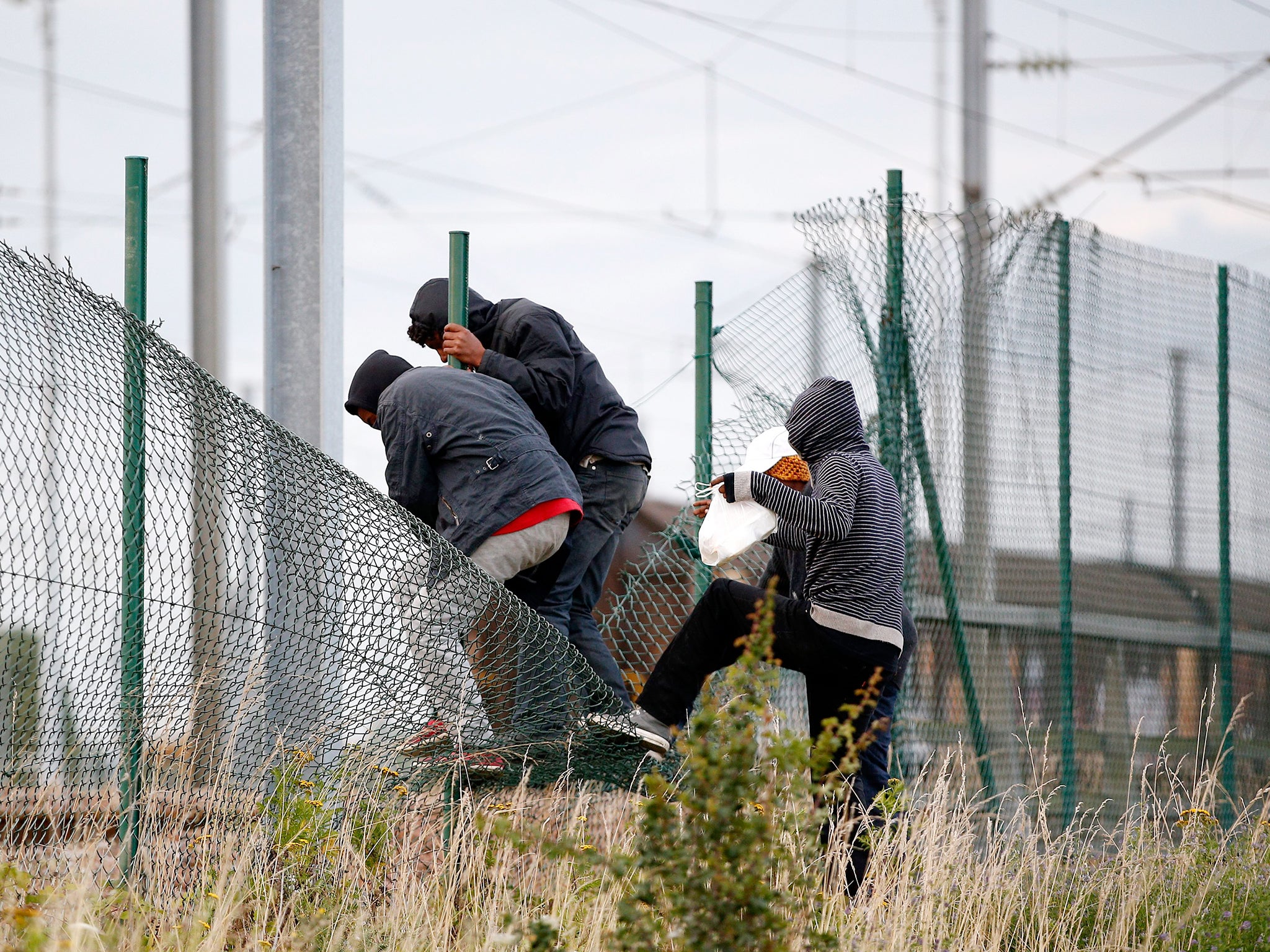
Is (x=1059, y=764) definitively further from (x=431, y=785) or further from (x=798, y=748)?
(x=798, y=748)

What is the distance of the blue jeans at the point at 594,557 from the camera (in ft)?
16.6

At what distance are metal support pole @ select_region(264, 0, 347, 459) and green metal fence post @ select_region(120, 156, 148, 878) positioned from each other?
112 centimetres

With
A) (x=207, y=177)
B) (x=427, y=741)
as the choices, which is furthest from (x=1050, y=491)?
(x=207, y=177)

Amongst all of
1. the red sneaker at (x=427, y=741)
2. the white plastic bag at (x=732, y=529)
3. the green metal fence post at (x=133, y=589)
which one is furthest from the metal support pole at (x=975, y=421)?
the green metal fence post at (x=133, y=589)

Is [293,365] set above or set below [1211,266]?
below

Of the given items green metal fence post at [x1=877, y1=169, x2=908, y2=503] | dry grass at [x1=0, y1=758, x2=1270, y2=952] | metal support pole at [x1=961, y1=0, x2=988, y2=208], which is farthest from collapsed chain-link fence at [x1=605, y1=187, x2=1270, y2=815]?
metal support pole at [x1=961, y1=0, x2=988, y2=208]

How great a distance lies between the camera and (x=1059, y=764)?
6.77 m

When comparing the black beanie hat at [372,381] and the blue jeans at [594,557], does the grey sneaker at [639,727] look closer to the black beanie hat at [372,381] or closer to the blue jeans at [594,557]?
the blue jeans at [594,557]

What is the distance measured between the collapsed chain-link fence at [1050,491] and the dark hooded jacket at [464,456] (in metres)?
1.57

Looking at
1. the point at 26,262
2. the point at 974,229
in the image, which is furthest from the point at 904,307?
the point at 26,262

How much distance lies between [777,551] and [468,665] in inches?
55.3

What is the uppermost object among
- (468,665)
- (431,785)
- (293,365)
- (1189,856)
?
(293,365)

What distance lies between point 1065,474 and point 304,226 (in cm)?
372

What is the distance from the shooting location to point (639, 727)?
484 cm
